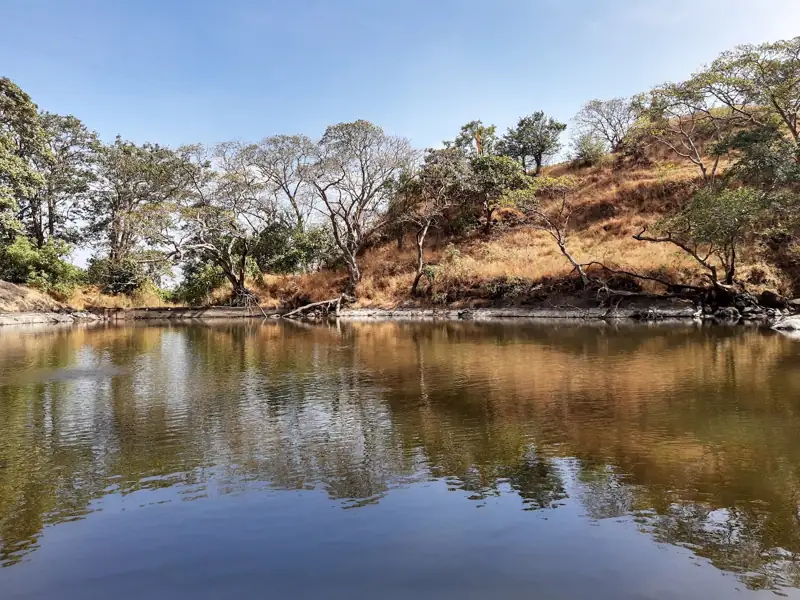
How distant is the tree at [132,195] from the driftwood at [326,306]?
1068 centimetres

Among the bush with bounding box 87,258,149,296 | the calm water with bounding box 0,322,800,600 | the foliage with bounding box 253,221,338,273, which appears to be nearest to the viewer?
the calm water with bounding box 0,322,800,600

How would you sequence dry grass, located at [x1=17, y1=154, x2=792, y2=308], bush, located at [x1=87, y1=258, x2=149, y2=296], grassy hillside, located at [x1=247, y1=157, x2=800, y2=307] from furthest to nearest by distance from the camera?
bush, located at [x1=87, y1=258, x2=149, y2=296], dry grass, located at [x1=17, y1=154, x2=792, y2=308], grassy hillside, located at [x1=247, y1=157, x2=800, y2=307]

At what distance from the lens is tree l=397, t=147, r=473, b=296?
4422cm

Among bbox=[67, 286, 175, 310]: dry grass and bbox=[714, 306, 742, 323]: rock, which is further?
bbox=[67, 286, 175, 310]: dry grass

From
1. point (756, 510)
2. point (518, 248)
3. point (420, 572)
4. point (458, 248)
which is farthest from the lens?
point (458, 248)

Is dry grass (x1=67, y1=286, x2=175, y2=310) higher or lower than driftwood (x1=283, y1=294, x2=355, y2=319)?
higher

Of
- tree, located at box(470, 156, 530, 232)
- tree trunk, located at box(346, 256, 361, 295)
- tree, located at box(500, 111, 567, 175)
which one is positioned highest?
tree, located at box(500, 111, 567, 175)

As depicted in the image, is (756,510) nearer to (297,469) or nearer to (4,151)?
(297,469)

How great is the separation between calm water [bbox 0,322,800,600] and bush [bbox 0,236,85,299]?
3254 cm

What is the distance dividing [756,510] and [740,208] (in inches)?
956

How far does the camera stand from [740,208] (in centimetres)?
2600

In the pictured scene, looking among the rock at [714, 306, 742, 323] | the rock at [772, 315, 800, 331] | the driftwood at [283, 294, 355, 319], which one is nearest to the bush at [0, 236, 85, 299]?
the driftwood at [283, 294, 355, 319]

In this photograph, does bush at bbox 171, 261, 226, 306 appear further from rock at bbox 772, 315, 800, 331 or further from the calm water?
rock at bbox 772, 315, 800, 331

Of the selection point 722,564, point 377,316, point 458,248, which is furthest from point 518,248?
point 722,564
